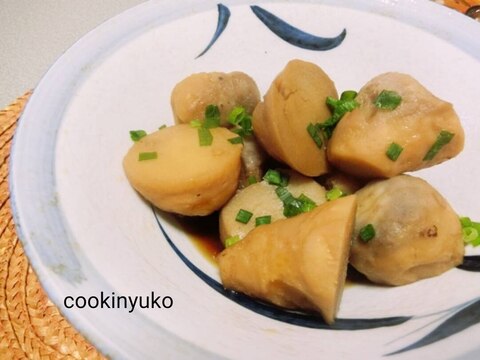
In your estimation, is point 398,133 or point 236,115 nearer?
point 398,133

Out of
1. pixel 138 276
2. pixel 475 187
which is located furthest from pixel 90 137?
pixel 475 187

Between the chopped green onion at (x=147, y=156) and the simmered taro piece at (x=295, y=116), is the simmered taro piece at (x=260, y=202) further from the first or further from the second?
the chopped green onion at (x=147, y=156)

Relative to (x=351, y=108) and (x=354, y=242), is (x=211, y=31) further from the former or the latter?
(x=354, y=242)

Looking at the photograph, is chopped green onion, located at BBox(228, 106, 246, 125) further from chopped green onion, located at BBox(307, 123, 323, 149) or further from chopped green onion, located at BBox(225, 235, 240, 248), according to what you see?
chopped green onion, located at BBox(225, 235, 240, 248)

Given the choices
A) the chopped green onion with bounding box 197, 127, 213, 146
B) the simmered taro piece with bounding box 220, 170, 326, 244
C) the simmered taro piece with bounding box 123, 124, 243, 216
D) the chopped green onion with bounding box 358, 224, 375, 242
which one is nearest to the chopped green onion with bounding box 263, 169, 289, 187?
the simmered taro piece with bounding box 220, 170, 326, 244

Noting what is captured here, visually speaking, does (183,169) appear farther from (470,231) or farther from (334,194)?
(470,231)

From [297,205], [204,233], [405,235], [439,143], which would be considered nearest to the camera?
[405,235]

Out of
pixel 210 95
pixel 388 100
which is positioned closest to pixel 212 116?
pixel 210 95
